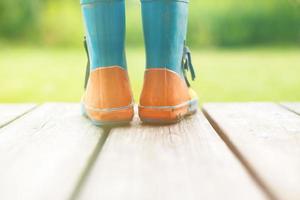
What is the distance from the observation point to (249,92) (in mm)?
2564

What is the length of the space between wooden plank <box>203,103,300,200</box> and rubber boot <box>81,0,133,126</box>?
23 centimetres

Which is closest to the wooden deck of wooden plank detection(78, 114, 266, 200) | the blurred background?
wooden plank detection(78, 114, 266, 200)

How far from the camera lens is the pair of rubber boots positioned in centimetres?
97

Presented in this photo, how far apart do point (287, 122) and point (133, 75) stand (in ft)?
7.93

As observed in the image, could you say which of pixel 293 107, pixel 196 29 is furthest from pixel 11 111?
pixel 196 29

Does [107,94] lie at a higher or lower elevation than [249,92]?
higher

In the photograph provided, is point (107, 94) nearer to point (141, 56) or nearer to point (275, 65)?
point (275, 65)

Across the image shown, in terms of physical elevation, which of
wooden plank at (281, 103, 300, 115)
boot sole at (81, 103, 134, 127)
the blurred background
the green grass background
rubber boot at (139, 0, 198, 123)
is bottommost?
the blurred background

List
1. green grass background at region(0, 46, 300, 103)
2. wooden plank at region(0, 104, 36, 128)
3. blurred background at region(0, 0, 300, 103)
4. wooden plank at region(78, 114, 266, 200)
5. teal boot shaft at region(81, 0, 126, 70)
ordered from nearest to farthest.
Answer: wooden plank at region(78, 114, 266, 200)
teal boot shaft at region(81, 0, 126, 70)
wooden plank at region(0, 104, 36, 128)
green grass background at region(0, 46, 300, 103)
blurred background at region(0, 0, 300, 103)

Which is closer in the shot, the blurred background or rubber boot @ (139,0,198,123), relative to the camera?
rubber boot @ (139,0,198,123)

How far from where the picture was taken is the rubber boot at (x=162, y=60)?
0.98 metres

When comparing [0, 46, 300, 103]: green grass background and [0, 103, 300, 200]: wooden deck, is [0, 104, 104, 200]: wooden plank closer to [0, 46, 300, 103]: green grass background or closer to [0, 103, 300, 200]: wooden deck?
[0, 103, 300, 200]: wooden deck

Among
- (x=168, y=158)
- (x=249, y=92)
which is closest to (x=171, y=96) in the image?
(x=168, y=158)

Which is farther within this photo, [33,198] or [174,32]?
[174,32]
